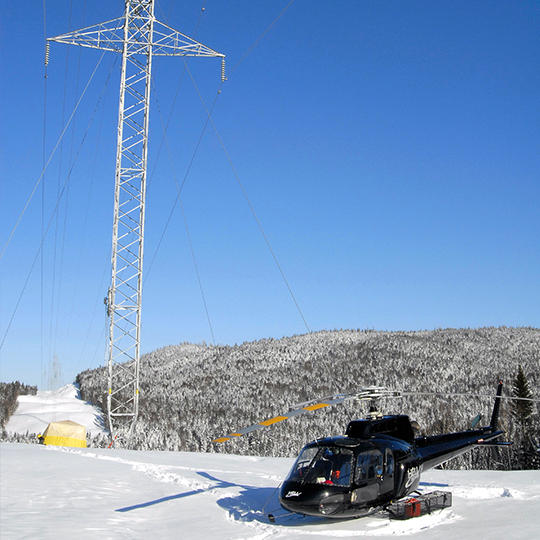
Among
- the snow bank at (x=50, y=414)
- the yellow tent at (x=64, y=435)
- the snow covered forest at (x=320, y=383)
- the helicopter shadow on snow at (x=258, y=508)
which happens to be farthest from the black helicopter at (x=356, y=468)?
the snow covered forest at (x=320, y=383)

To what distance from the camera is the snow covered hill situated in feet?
35.8

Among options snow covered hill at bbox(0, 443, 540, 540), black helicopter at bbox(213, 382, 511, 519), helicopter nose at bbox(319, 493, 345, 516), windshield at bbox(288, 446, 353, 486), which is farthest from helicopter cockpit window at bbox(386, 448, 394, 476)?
helicopter nose at bbox(319, 493, 345, 516)

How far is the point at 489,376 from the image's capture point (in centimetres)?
6650

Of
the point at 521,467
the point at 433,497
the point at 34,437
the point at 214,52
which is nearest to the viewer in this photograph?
the point at 433,497

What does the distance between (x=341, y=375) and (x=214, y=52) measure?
5016 cm

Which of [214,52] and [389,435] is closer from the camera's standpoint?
[389,435]

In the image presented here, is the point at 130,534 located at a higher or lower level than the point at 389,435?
lower

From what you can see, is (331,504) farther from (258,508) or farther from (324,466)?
(258,508)

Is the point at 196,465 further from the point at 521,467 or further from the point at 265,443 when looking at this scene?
the point at 521,467

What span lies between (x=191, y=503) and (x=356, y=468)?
479 centimetres

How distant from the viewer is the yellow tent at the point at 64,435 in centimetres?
2564

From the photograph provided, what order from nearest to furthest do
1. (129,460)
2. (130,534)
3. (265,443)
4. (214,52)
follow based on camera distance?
1. (130,534)
2. (129,460)
3. (214,52)
4. (265,443)

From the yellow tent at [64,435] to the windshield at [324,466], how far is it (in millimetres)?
18059

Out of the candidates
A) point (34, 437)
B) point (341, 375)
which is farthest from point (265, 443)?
point (341, 375)
